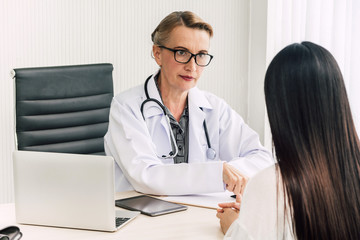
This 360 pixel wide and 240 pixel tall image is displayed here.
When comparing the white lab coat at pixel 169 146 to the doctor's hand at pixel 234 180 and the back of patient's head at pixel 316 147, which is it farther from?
the back of patient's head at pixel 316 147

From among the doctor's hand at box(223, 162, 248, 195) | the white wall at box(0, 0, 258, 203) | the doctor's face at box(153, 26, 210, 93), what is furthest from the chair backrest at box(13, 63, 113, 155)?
the doctor's hand at box(223, 162, 248, 195)

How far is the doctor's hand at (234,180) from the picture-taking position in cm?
173

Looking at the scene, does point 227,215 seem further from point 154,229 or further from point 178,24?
point 178,24

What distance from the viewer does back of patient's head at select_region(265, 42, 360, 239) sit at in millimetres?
967

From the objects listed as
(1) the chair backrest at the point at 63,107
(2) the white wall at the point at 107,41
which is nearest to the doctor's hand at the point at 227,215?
(1) the chair backrest at the point at 63,107

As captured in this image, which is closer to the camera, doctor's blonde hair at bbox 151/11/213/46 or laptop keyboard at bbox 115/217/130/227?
laptop keyboard at bbox 115/217/130/227

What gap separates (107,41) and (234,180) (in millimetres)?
1689

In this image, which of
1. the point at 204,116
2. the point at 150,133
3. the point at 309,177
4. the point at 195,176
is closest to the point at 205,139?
the point at 204,116

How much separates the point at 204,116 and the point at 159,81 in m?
0.24

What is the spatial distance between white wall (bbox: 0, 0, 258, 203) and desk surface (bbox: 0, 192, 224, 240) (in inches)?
61.1

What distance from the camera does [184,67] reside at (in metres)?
2.03

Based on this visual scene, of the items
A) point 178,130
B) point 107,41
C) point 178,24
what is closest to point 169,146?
point 178,130

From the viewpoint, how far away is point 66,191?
1426 mm

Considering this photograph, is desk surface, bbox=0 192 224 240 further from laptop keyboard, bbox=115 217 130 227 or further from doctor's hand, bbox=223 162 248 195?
doctor's hand, bbox=223 162 248 195
